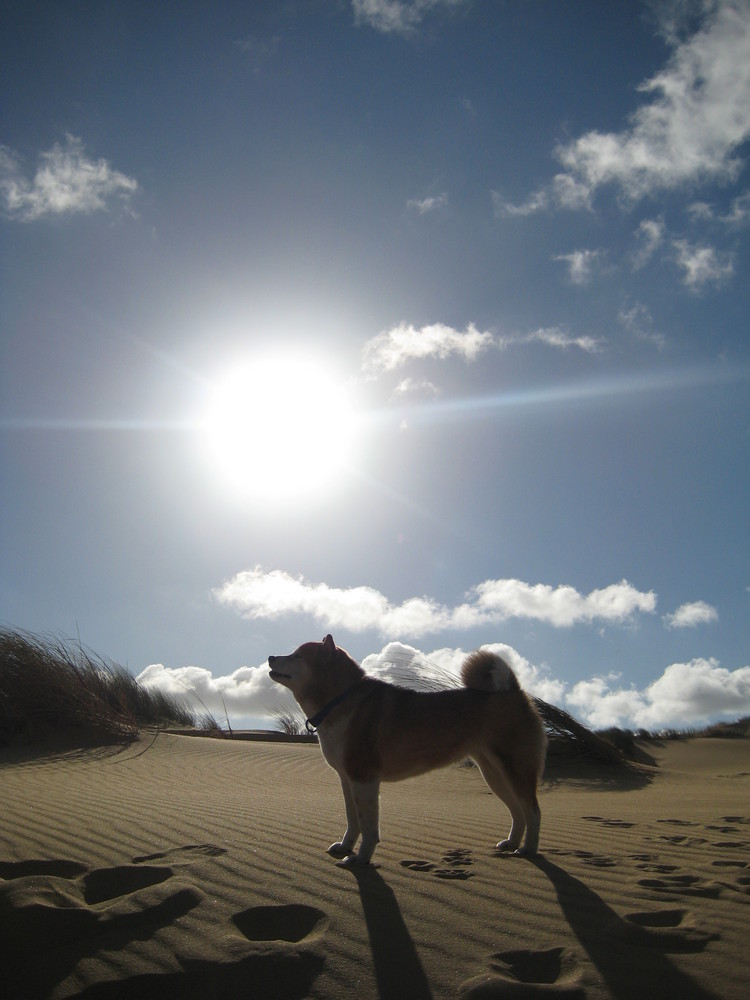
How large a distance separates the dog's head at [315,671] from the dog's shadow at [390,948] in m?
1.62

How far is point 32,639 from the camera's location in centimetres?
1283

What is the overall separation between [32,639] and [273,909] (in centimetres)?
1115

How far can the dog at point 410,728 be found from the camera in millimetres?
4961

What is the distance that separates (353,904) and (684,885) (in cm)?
200

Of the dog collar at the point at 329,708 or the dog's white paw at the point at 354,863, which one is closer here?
the dog's white paw at the point at 354,863

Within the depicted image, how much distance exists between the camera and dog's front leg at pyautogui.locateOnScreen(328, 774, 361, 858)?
186 inches

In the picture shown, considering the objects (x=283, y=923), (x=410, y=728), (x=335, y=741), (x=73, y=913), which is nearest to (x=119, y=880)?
(x=73, y=913)

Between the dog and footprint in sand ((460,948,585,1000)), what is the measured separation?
189 centimetres

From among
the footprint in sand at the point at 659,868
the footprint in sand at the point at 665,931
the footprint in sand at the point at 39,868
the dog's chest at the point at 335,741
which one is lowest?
the footprint in sand at the point at 39,868

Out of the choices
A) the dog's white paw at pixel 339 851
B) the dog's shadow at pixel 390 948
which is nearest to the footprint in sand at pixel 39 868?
the dog's white paw at pixel 339 851

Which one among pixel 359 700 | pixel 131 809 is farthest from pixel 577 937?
pixel 131 809

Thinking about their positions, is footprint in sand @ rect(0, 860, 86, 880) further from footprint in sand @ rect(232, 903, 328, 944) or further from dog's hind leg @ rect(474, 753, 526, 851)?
dog's hind leg @ rect(474, 753, 526, 851)

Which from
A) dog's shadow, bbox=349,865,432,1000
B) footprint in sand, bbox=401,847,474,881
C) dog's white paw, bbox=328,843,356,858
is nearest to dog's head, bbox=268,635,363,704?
dog's white paw, bbox=328,843,356,858

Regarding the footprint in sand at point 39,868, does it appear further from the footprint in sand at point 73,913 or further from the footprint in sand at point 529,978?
the footprint in sand at point 529,978
